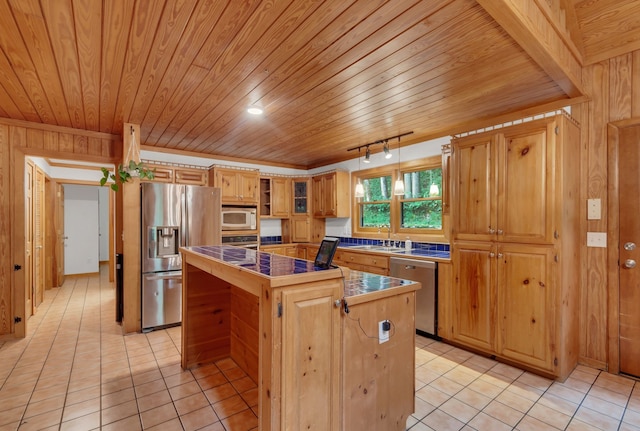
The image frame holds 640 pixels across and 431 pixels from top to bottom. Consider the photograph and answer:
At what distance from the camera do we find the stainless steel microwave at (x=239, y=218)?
4.64m

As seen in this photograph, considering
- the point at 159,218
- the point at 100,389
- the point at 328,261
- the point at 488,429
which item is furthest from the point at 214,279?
the point at 488,429

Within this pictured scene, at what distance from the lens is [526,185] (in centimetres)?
260

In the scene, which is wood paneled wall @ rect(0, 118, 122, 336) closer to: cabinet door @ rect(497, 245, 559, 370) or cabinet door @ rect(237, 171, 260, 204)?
cabinet door @ rect(237, 171, 260, 204)

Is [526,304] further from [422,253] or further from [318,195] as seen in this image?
[318,195]

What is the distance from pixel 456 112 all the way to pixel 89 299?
238 inches

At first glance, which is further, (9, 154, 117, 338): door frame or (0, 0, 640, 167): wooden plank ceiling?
(9, 154, 117, 338): door frame

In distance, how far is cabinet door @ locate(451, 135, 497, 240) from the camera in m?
2.82

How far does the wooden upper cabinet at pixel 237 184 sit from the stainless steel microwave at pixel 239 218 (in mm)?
→ 112

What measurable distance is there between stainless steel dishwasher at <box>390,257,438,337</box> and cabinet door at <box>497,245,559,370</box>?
0.67 meters

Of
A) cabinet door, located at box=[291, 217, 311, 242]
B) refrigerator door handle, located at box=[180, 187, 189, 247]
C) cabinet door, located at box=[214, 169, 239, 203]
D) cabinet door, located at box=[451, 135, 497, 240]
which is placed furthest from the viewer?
cabinet door, located at box=[291, 217, 311, 242]

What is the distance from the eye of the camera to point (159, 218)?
3.65 m

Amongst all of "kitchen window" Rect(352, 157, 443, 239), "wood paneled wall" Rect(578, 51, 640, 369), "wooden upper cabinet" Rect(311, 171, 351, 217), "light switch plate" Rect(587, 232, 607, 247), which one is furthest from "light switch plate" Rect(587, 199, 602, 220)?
"wooden upper cabinet" Rect(311, 171, 351, 217)

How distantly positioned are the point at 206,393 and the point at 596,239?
11.4 feet

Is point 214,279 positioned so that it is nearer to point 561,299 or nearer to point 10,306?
point 10,306
